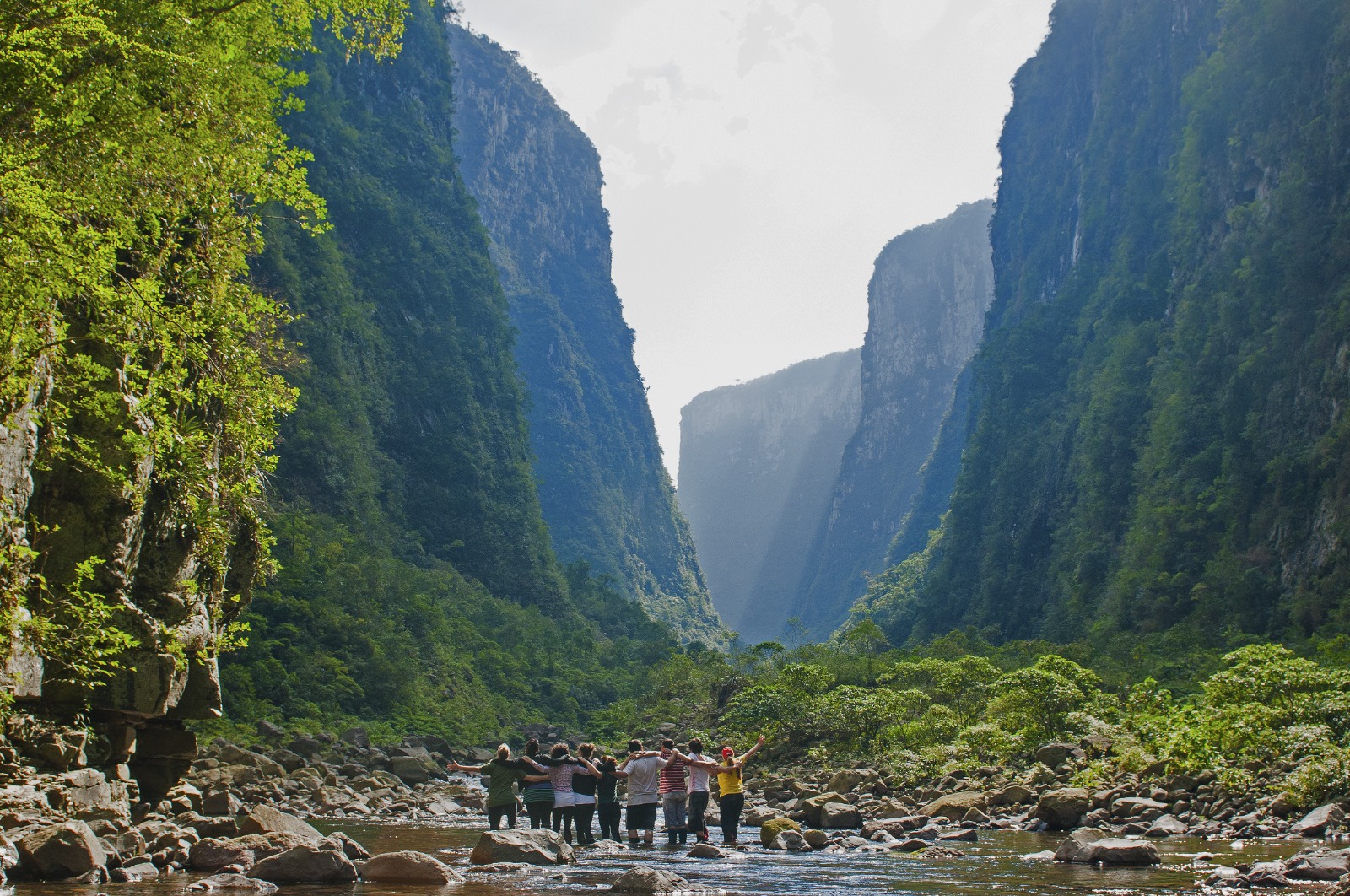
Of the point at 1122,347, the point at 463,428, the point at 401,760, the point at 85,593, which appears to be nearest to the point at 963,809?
the point at 85,593

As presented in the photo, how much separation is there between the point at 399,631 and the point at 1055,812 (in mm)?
33759

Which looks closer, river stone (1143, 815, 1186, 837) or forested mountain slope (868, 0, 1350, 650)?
river stone (1143, 815, 1186, 837)

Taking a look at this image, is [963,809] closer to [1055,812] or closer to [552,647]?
[1055,812]

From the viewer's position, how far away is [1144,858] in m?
10.2

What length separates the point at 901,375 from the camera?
172000 millimetres

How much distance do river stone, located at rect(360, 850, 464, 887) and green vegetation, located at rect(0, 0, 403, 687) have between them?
10.1 feet

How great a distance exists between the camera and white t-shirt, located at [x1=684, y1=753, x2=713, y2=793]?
13.6 metres

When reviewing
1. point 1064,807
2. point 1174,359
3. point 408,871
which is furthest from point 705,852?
point 1174,359

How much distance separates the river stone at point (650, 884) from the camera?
9.07 m

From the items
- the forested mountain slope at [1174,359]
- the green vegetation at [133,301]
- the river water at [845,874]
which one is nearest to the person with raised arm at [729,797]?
the river water at [845,874]

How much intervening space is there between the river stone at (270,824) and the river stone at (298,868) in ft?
8.10

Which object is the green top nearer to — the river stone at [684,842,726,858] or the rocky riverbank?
the rocky riverbank

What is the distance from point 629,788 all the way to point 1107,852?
233 inches

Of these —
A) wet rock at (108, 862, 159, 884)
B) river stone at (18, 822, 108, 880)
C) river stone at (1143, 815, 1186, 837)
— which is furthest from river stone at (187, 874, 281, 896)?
river stone at (1143, 815, 1186, 837)
